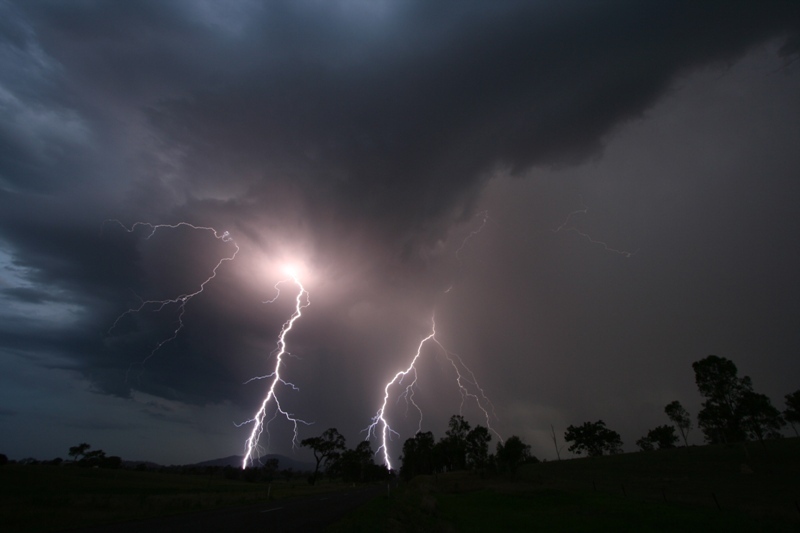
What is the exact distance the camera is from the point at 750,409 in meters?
52.0

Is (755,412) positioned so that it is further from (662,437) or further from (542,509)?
(662,437)

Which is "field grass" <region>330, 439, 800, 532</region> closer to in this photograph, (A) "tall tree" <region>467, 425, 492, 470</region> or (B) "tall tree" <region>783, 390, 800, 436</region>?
(B) "tall tree" <region>783, 390, 800, 436</region>

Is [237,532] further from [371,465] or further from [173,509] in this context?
[371,465]

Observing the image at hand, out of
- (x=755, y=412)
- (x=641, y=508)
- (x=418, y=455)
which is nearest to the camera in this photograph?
(x=641, y=508)

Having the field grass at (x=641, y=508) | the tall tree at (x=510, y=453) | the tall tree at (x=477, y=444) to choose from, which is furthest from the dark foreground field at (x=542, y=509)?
the tall tree at (x=477, y=444)

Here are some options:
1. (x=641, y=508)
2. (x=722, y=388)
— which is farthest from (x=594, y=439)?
(x=641, y=508)

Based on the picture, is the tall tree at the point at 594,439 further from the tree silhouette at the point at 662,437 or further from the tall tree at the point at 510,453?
the tall tree at the point at 510,453

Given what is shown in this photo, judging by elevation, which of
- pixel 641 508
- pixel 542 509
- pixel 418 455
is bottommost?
pixel 542 509

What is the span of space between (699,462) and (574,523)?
173ft

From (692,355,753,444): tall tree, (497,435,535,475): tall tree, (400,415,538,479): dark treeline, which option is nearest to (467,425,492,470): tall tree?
(400,415,538,479): dark treeline

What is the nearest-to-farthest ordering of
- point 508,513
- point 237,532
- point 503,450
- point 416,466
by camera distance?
point 237,532 → point 508,513 → point 503,450 → point 416,466

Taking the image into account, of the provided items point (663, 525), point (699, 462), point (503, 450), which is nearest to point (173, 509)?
point (663, 525)

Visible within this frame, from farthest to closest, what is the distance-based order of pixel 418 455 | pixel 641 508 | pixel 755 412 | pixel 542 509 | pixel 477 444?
pixel 418 455
pixel 477 444
pixel 755 412
pixel 542 509
pixel 641 508

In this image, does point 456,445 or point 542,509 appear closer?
point 542,509
